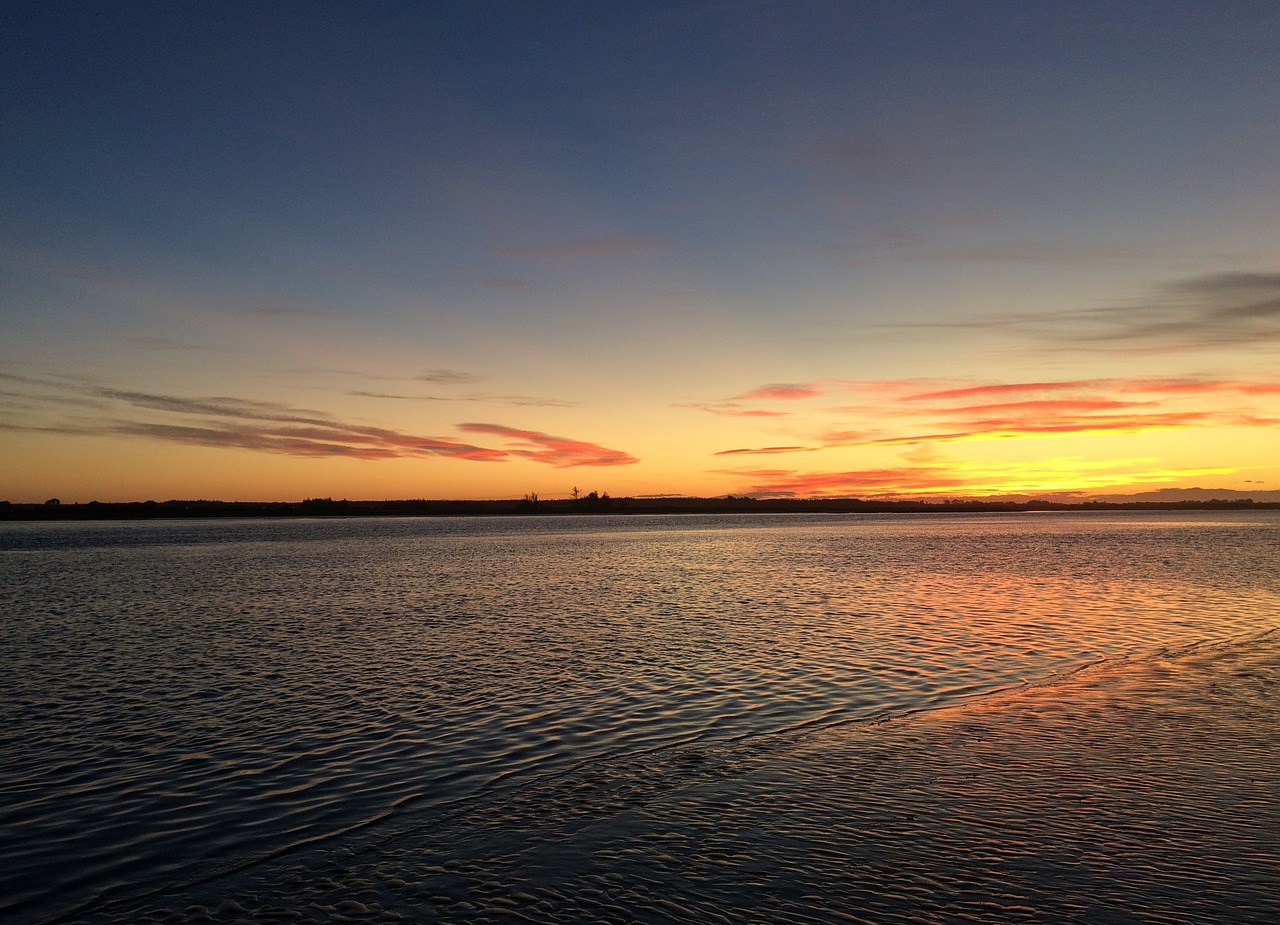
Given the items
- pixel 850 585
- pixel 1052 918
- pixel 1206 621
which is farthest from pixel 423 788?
pixel 850 585

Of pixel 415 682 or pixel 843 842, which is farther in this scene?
pixel 415 682

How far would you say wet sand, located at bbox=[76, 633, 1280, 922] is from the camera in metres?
9.43

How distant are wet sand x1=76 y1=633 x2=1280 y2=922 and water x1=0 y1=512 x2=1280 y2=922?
718 millimetres

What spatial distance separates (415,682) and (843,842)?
46.4 feet

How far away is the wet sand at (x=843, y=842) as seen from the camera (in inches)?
371

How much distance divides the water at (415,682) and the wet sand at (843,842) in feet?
2.36

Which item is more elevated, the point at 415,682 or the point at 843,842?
the point at 415,682

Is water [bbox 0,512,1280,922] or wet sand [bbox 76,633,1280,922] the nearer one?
wet sand [bbox 76,633,1280,922]

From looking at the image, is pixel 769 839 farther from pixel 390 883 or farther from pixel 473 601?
pixel 473 601

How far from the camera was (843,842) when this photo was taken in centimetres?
1128

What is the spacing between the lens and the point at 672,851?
1112cm

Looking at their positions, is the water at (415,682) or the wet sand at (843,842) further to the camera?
the water at (415,682)

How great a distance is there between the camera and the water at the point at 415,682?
12.4 meters

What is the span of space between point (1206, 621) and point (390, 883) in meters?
33.7
